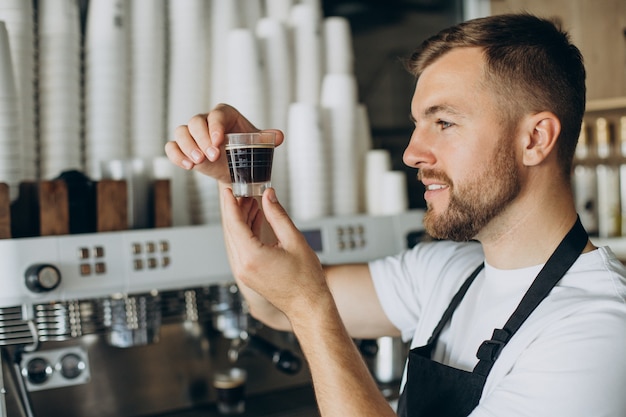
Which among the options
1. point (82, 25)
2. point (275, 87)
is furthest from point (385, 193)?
point (82, 25)

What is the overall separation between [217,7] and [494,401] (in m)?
1.32

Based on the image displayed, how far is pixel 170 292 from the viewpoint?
5.80 ft

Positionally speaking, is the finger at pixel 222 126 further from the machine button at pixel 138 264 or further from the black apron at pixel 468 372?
the black apron at pixel 468 372

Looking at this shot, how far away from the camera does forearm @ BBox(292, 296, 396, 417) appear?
1154 millimetres

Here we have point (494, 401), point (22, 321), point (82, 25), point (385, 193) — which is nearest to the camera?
point (494, 401)

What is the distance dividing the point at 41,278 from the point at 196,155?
465mm

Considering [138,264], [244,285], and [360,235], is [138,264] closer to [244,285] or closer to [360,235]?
[244,285]

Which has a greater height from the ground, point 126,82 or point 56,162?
point 126,82

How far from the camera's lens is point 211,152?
1324mm

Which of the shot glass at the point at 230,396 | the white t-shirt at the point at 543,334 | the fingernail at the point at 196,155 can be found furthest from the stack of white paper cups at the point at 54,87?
the white t-shirt at the point at 543,334

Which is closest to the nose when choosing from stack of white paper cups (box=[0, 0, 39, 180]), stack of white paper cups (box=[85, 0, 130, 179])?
stack of white paper cups (box=[85, 0, 130, 179])

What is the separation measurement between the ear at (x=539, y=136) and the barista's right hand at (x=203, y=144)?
0.47 m

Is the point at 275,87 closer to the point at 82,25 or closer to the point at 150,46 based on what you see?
the point at 150,46

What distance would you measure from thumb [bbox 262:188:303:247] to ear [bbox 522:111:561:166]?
A: 0.52 metres
